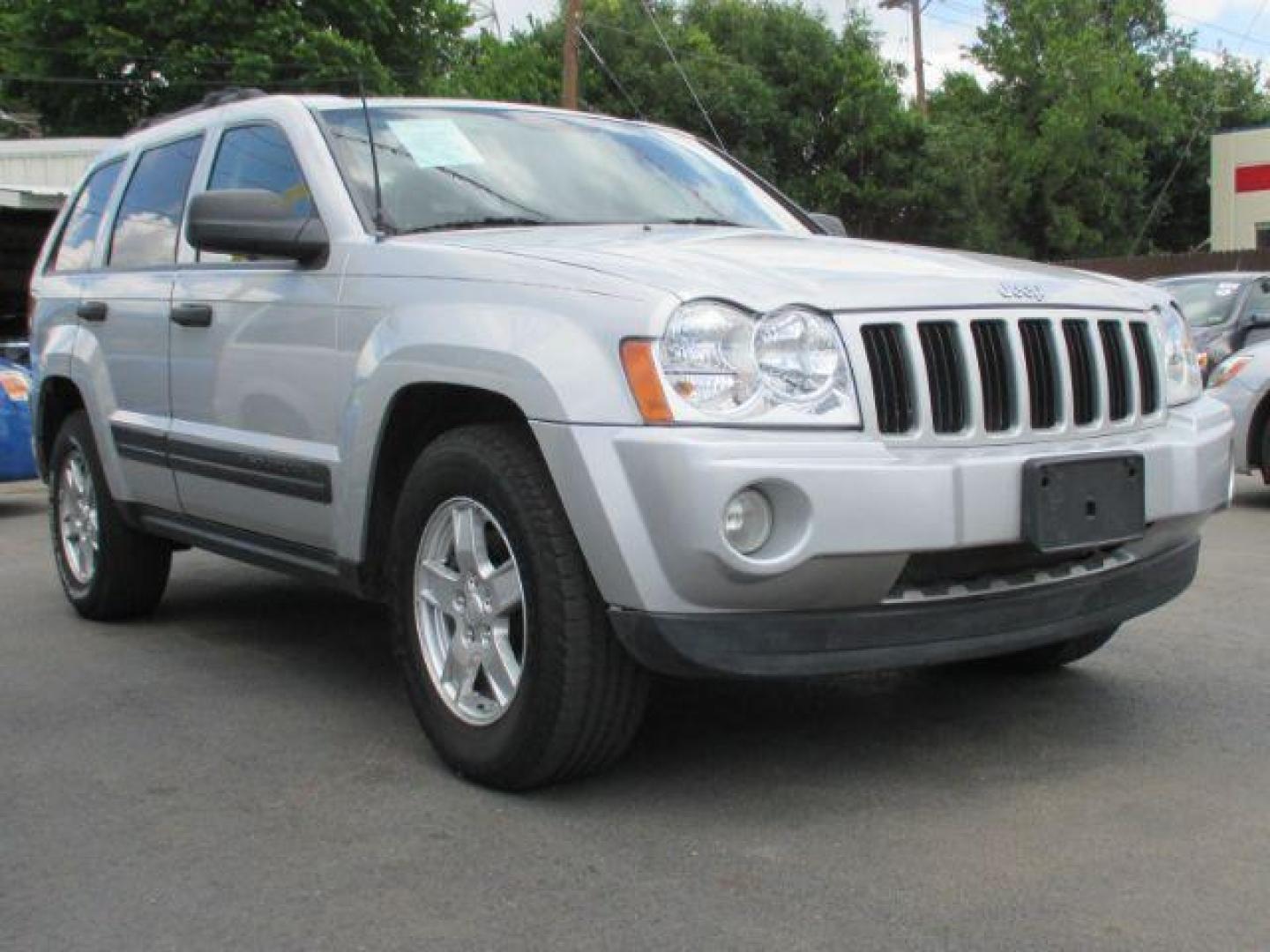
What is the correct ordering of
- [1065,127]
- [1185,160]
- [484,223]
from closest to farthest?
1. [484,223]
2. [1065,127]
3. [1185,160]

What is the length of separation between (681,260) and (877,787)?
134 cm

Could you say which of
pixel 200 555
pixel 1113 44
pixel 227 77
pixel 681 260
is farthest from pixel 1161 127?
pixel 681 260

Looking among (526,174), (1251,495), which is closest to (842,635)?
(526,174)

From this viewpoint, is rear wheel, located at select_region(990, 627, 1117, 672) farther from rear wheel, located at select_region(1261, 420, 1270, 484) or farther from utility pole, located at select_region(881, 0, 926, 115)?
utility pole, located at select_region(881, 0, 926, 115)

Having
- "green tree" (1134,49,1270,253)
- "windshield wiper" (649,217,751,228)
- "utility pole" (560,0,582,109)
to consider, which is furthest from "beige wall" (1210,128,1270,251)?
"windshield wiper" (649,217,751,228)

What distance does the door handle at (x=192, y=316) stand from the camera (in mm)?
4805

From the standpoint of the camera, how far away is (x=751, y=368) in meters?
3.33

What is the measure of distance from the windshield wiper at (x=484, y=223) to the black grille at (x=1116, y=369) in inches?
60.1

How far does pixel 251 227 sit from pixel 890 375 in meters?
1.83

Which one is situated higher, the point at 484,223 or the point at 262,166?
the point at 262,166

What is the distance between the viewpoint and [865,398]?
3.36m

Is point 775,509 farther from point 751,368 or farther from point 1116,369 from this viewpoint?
point 1116,369

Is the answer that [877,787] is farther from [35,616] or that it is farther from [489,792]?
[35,616]

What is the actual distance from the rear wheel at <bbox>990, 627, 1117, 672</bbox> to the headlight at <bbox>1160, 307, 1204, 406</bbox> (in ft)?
2.61
